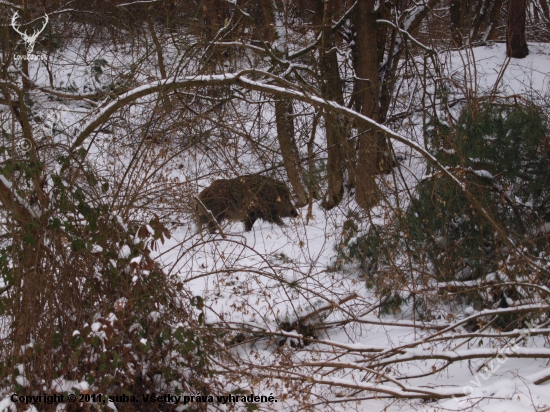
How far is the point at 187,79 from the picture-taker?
165 inches

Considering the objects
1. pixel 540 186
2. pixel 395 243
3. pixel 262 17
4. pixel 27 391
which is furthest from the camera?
pixel 262 17

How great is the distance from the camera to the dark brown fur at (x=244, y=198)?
17.3 ft

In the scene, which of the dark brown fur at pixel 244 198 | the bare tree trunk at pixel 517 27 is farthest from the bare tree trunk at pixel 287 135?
the bare tree trunk at pixel 517 27

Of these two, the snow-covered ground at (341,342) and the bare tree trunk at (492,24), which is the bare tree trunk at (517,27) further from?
the snow-covered ground at (341,342)

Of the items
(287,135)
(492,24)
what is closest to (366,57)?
(287,135)

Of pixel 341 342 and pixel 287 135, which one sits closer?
pixel 341 342

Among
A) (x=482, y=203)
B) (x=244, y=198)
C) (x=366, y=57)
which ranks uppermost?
(x=366, y=57)

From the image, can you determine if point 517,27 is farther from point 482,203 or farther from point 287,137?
point 482,203

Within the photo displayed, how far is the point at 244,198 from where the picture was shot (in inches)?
221

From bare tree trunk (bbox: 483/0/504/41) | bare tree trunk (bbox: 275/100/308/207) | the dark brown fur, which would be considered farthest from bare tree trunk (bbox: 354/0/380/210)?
bare tree trunk (bbox: 483/0/504/41)

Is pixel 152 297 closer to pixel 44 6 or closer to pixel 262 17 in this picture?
pixel 44 6

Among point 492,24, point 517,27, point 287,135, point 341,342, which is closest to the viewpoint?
point 341,342

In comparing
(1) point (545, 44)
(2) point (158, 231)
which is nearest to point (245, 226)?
(2) point (158, 231)

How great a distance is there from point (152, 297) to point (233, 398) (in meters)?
1.11
